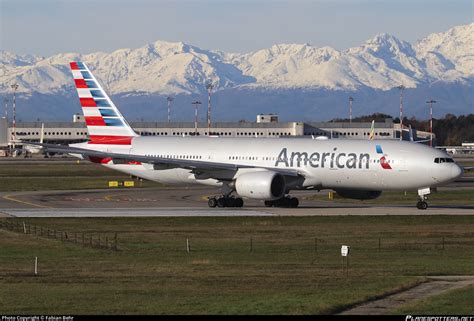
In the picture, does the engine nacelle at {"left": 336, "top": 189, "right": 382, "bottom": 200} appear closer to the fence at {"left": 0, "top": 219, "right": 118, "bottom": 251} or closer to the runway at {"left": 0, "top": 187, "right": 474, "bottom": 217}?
the runway at {"left": 0, "top": 187, "right": 474, "bottom": 217}

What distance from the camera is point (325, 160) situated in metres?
73.9

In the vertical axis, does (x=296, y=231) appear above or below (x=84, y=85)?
below

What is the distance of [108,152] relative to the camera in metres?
82.9

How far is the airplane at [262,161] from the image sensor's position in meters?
72.0

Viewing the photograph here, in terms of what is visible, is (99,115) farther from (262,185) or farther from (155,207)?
(262,185)

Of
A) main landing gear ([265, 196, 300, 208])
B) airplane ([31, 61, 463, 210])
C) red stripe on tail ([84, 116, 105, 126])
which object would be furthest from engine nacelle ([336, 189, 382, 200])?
red stripe on tail ([84, 116, 105, 126])

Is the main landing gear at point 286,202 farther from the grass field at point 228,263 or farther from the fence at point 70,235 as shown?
the fence at point 70,235

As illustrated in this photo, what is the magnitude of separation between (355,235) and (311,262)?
38.3 ft

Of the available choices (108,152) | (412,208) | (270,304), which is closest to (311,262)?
(270,304)

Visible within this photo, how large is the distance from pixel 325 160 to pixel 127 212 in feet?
43.3

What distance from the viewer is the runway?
70.9 m

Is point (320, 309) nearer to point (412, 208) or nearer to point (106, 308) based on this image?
point (106, 308)

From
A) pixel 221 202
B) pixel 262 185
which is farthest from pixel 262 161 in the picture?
pixel 262 185

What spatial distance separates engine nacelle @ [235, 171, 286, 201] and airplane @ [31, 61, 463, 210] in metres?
0.06
